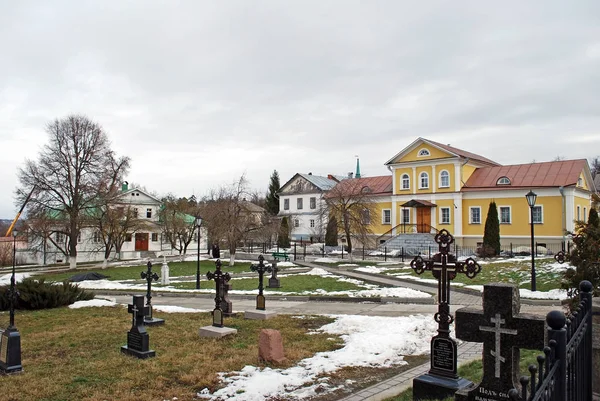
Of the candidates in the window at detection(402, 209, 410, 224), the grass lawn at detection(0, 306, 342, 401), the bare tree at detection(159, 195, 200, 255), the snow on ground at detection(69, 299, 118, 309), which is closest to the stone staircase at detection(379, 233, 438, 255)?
the window at detection(402, 209, 410, 224)

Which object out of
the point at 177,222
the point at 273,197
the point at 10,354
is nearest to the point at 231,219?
the point at 177,222

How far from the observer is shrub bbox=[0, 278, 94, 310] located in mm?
15277

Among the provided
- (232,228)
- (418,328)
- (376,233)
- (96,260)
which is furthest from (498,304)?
(96,260)

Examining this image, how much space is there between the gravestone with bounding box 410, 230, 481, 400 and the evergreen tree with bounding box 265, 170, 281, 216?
68065 millimetres

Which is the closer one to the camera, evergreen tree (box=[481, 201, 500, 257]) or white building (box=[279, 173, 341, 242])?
evergreen tree (box=[481, 201, 500, 257])

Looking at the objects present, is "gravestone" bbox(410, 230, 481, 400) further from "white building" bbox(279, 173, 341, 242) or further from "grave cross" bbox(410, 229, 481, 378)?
"white building" bbox(279, 173, 341, 242)

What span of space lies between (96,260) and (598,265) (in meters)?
49.8

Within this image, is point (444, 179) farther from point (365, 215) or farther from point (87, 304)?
point (87, 304)

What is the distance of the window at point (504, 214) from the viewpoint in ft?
130

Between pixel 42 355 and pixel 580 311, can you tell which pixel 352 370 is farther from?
pixel 42 355

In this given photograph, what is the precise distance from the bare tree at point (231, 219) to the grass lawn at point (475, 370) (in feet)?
86.9

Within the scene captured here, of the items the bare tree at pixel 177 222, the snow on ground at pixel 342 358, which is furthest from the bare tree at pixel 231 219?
the snow on ground at pixel 342 358

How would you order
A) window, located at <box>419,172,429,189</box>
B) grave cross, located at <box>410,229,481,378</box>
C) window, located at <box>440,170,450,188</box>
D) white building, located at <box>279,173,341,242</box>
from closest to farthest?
grave cross, located at <box>410,229,481,378</box> → window, located at <box>440,170,450,188</box> → window, located at <box>419,172,429,189</box> → white building, located at <box>279,173,341,242</box>

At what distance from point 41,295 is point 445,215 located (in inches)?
1378
